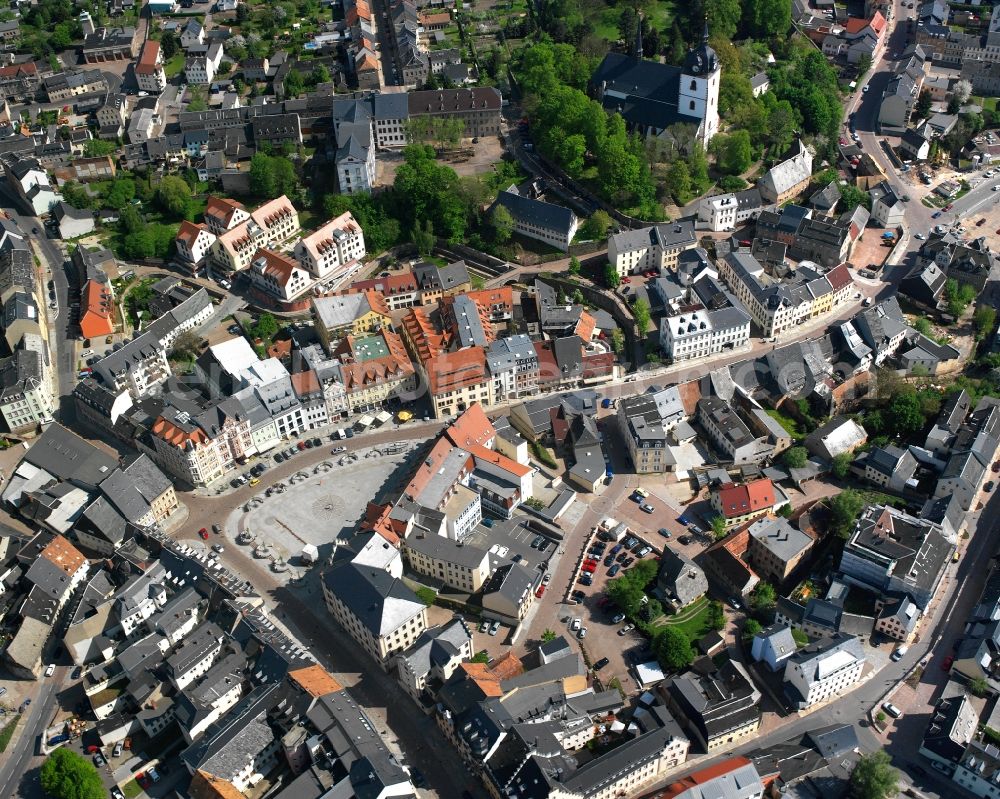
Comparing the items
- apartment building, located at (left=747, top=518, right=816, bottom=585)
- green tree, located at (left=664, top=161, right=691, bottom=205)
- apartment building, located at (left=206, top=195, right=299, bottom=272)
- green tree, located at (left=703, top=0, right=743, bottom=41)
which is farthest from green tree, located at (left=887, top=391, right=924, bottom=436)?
green tree, located at (left=703, top=0, right=743, bottom=41)

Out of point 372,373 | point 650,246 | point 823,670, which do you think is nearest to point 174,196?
point 372,373

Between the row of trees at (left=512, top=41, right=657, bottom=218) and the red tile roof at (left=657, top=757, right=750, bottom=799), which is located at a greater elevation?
the row of trees at (left=512, top=41, right=657, bottom=218)

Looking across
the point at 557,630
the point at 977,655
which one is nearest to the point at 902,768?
the point at 977,655

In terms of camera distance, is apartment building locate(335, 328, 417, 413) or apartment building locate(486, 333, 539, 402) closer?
apartment building locate(335, 328, 417, 413)

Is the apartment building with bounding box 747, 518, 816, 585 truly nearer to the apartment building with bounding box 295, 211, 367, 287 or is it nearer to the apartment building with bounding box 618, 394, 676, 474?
the apartment building with bounding box 618, 394, 676, 474

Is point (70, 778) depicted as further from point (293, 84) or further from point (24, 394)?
point (293, 84)

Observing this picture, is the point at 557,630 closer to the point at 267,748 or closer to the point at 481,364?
the point at 267,748

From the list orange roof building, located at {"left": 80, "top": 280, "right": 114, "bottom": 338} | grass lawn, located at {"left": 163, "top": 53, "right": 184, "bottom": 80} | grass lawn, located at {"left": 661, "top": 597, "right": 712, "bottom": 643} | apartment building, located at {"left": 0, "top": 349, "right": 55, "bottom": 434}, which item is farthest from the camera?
grass lawn, located at {"left": 163, "top": 53, "right": 184, "bottom": 80}

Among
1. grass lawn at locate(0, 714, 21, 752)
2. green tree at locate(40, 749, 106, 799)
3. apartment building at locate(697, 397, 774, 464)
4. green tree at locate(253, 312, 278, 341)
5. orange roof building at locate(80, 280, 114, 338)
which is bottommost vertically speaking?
grass lawn at locate(0, 714, 21, 752)
